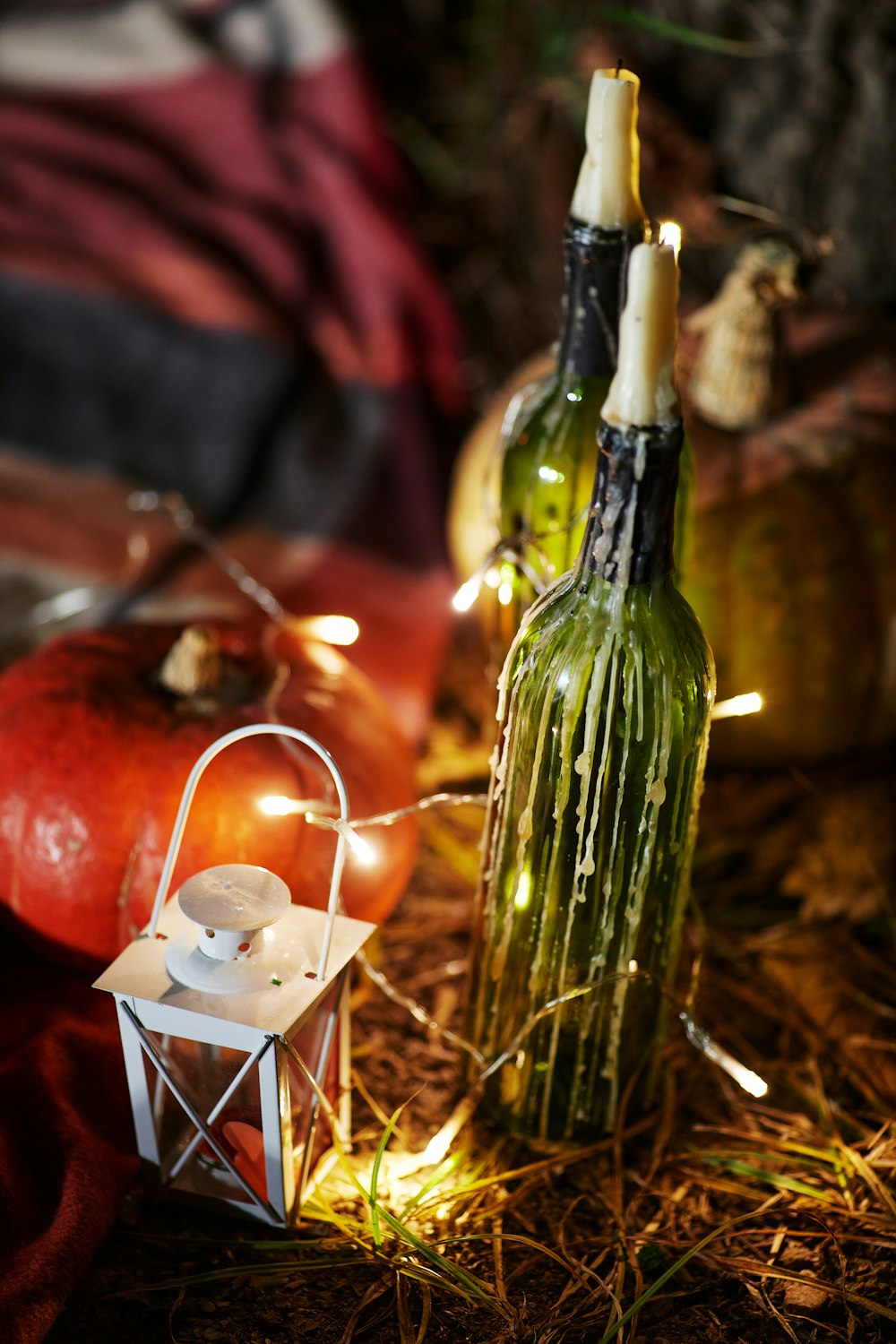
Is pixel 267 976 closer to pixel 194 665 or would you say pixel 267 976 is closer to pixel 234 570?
pixel 194 665

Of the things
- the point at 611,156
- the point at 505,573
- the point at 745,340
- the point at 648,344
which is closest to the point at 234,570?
the point at 505,573

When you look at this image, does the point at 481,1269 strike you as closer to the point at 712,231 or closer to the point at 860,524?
the point at 860,524

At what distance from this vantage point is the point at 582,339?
0.80 m

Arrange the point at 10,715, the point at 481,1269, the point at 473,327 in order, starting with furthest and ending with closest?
1. the point at 473,327
2. the point at 10,715
3. the point at 481,1269

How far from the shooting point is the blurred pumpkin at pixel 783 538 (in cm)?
110

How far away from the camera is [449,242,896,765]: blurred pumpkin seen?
110 cm

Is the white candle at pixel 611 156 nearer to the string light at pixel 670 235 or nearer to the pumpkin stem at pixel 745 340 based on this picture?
the string light at pixel 670 235

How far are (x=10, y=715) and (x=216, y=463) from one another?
0.75 m

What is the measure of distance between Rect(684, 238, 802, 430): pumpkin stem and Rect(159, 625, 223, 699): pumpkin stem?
511mm

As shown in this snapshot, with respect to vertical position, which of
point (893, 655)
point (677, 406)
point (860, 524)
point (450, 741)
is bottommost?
point (450, 741)

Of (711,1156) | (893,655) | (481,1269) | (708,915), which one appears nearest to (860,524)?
(893,655)

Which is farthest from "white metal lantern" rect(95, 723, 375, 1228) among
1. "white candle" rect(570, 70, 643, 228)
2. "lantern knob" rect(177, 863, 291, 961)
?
"white candle" rect(570, 70, 643, 228)

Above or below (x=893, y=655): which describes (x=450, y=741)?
below

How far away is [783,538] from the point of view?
1.10 meters
